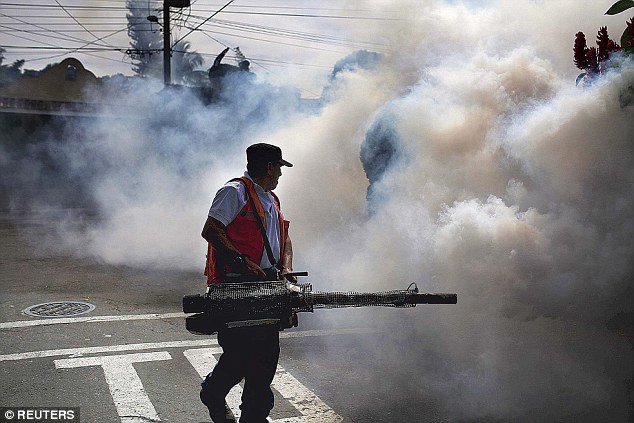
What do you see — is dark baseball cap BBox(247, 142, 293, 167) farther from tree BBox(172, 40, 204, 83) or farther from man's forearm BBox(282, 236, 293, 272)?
tree BBox(172, 40, 204, 83)

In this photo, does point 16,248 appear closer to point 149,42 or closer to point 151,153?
point 151,153

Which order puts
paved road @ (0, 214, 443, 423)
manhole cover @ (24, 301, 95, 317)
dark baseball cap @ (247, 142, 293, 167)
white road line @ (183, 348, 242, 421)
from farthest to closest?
manhole cover @ (24, 301, 95, 317) → white road line @ (183, 348, 242, 421) → paved road @ (0, 214, 443, 423) → dark baseball cap @ (247, 142, 293, 167)

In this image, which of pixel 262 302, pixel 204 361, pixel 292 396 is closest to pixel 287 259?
pixel 262 302

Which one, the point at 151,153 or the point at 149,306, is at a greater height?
the point at 151,153

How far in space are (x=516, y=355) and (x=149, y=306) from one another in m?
4.52

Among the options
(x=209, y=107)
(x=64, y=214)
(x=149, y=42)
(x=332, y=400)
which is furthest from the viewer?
(x=149, y=42)

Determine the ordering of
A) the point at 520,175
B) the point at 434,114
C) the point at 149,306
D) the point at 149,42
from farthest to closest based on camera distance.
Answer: the point at 149,42
the point at 149,306
the point at 434,114
the point at 520,175

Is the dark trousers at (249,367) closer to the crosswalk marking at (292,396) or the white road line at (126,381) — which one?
the crosswalk marking at (292,396)

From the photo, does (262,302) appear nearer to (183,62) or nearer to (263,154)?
(263,154)

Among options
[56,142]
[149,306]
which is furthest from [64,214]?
[149,306]

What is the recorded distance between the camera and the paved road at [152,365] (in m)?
4.29

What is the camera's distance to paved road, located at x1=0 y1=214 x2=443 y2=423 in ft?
→ 14.1

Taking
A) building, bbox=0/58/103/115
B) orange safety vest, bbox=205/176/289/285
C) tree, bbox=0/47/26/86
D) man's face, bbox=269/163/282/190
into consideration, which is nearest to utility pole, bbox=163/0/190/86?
building, bbox=0/58/103/115

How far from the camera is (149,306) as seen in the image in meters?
7.23
